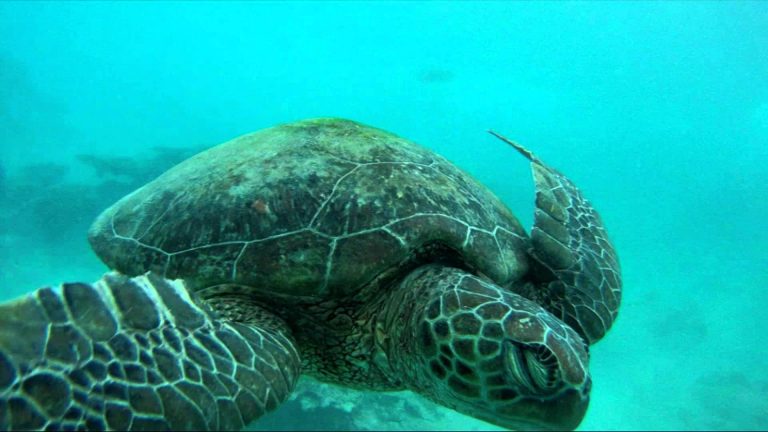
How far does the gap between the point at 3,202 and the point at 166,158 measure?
5823mm

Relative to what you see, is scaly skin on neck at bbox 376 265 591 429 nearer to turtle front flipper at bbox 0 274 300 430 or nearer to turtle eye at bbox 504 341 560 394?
turtle eye at bbox 504 341 560 394

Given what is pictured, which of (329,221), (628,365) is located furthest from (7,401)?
(628,365)

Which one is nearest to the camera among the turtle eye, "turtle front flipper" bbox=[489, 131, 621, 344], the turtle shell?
the turtle eye

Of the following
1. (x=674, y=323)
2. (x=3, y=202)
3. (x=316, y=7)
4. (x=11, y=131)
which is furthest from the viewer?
(x=316, y=7)

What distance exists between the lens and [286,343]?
260 cm

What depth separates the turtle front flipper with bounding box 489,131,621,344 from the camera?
130 inches

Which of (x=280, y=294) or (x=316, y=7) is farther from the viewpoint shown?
(x=316, y=7)

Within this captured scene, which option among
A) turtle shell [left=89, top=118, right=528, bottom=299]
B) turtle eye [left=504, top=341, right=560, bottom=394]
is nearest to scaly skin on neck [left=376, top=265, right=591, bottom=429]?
turtle eye [left=504, top=341, right=560, bottom=394]

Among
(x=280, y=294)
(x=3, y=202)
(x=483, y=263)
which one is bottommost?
(x=280, y=294)

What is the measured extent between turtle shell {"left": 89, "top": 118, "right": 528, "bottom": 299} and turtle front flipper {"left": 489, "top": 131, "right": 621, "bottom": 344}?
0.22 meters

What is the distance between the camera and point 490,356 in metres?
2.21

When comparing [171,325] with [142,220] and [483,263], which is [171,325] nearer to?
[142,220]

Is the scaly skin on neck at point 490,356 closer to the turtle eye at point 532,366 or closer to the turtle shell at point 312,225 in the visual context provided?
the turtle eye at point 532,366

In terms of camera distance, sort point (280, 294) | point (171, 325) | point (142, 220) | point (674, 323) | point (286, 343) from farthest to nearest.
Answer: point (674, 323), point (142, 220), point (280, 294), point (286, 343), point (171, 325)
